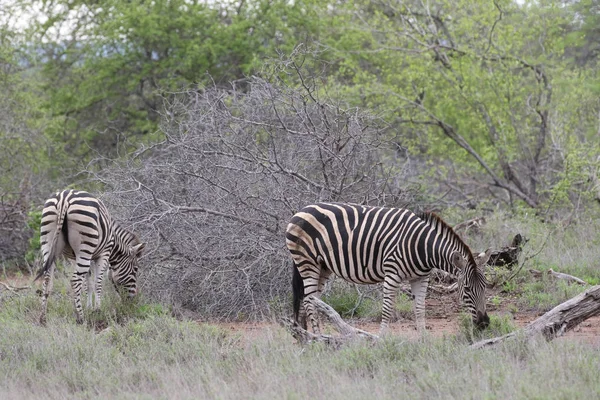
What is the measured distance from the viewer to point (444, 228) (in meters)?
8.52

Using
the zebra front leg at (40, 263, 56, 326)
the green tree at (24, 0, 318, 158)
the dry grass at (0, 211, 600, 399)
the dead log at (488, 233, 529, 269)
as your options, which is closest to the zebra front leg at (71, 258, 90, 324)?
the zebra front leg at (40, 263, 56, 326)

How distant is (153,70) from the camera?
22781mm

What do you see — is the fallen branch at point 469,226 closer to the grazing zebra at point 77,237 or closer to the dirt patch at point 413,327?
the dirt patch at point 413,327

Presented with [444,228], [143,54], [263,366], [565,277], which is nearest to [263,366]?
[263,366]

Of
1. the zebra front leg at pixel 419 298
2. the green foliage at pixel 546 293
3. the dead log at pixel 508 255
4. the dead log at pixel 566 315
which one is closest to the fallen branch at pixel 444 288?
the dead log at pixel 508 255

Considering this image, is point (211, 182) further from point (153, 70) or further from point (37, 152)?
point (153, 70)

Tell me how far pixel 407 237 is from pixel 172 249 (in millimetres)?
3702

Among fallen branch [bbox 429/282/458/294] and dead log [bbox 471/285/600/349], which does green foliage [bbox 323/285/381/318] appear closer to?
fallen branch [bbox 429/282/458/294]

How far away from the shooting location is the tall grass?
6.20 meters

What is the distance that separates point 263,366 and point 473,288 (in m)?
2.43

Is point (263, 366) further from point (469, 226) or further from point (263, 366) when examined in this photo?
point (469, 226)

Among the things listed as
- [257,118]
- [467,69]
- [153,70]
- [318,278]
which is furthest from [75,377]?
[153,70]

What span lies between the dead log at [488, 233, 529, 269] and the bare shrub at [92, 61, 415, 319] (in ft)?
5.23

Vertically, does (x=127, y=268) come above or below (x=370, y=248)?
below
